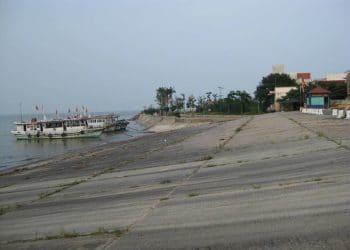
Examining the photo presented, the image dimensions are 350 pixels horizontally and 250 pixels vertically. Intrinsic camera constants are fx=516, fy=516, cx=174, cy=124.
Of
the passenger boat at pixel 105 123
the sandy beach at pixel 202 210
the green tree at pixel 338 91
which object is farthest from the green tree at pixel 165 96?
the sandy beach at pixel 202 210

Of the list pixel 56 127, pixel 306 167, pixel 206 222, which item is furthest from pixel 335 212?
pixel 56 127

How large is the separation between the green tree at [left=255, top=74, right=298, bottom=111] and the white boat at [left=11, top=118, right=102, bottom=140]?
50.7 metres

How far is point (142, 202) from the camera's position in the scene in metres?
11.8

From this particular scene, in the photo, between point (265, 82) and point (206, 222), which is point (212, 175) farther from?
point (265, 82)

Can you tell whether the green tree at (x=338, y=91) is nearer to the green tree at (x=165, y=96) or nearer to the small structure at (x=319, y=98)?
the small structure at (x=319, y=98)

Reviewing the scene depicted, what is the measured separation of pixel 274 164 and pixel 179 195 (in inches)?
187

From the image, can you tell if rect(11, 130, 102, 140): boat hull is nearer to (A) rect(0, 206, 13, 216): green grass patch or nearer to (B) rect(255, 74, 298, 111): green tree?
(B) rect(255, 74, 298, 111): green tree

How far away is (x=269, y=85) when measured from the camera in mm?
127875

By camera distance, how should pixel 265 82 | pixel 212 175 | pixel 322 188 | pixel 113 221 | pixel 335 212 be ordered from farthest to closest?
pixel 265 82 < pixel 212 175 < pixel 322 188 < pixel 113 221 < pixel 335 212

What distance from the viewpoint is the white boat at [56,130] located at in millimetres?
85250

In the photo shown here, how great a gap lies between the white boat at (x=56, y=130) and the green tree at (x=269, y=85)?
50744mm

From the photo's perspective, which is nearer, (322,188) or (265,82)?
(322,188)

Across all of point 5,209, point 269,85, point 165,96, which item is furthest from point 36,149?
point 165,96

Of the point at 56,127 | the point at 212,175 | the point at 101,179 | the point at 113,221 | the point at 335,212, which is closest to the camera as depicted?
the point at 335,212
